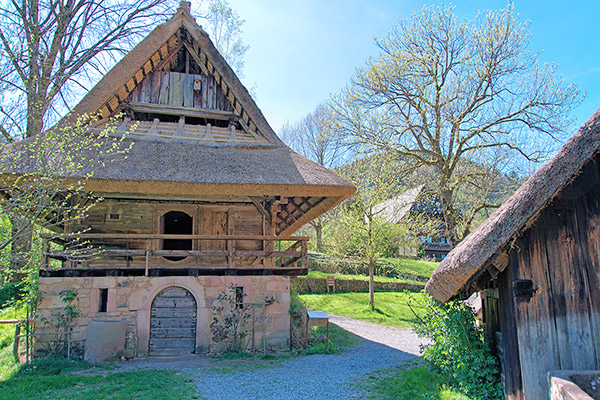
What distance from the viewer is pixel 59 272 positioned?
937 cm

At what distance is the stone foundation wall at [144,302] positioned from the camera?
8906 millimetres

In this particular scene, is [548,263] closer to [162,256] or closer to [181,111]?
[162,256]

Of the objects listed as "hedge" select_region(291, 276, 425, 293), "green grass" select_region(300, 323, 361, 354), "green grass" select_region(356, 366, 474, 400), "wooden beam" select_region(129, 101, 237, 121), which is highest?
"wooden beam" select_region(129, 101, 237, 121)

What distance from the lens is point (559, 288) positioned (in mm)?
4387

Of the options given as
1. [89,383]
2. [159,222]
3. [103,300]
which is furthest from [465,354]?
[159,222]

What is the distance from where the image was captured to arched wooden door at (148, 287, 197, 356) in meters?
9.30

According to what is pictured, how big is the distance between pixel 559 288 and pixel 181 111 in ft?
33.5

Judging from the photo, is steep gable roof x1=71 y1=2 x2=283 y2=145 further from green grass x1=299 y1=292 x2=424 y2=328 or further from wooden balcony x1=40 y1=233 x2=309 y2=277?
green grass x1=299 y1=292 x2=424 y2=328

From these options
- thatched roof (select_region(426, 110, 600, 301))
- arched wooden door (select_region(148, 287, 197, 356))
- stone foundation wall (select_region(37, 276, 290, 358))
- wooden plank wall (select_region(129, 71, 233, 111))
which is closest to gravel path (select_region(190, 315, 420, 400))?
stone foundation wall (select_region(37, 276, 290, 358))

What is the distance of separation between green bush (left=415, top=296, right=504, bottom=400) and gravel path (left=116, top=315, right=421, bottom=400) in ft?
5.26

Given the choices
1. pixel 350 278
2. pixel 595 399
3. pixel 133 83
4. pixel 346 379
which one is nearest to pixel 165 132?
pixel 133 83

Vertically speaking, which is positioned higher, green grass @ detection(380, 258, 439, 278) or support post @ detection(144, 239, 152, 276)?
support post @ detection(144, 239, 152, 276)

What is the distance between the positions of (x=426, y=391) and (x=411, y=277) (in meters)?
19.1

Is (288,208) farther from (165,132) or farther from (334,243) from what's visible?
(334,243)
